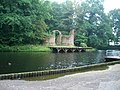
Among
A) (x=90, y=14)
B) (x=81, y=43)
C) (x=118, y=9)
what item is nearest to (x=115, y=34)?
(x=118, y=9)

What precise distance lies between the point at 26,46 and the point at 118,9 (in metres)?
41.3

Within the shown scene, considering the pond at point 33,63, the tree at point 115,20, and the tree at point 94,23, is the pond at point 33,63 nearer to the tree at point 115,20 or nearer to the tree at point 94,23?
the tree at point 94,23

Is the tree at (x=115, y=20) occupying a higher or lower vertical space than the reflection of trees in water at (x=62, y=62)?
higher

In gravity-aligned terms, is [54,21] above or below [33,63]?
above

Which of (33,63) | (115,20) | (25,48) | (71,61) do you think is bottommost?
(71,61)

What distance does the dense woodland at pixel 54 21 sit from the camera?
40.2 meters

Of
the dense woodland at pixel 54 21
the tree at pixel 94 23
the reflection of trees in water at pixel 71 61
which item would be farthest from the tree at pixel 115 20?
the reflection of trees in water at pixel 71 61

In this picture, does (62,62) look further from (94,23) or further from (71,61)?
(94,23)

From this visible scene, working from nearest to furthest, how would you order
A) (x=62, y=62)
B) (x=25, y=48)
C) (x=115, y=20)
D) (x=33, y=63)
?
(x=33, y=63) → (x=62, y=62) → (x=25, y=48) → (x=115, y=20)

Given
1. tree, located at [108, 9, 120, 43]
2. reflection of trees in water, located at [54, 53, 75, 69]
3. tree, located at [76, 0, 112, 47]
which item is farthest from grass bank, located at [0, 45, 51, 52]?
tree, located at [108, 9, 120, 43]

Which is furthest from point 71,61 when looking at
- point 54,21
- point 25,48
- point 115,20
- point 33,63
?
point 115,20

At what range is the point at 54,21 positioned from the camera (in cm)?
5966

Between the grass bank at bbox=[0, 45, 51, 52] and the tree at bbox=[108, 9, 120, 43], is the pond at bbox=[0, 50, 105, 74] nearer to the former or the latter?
the grass bank at bbox=[0, 45, 51, 52]

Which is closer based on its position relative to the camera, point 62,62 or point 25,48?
point 62,62
